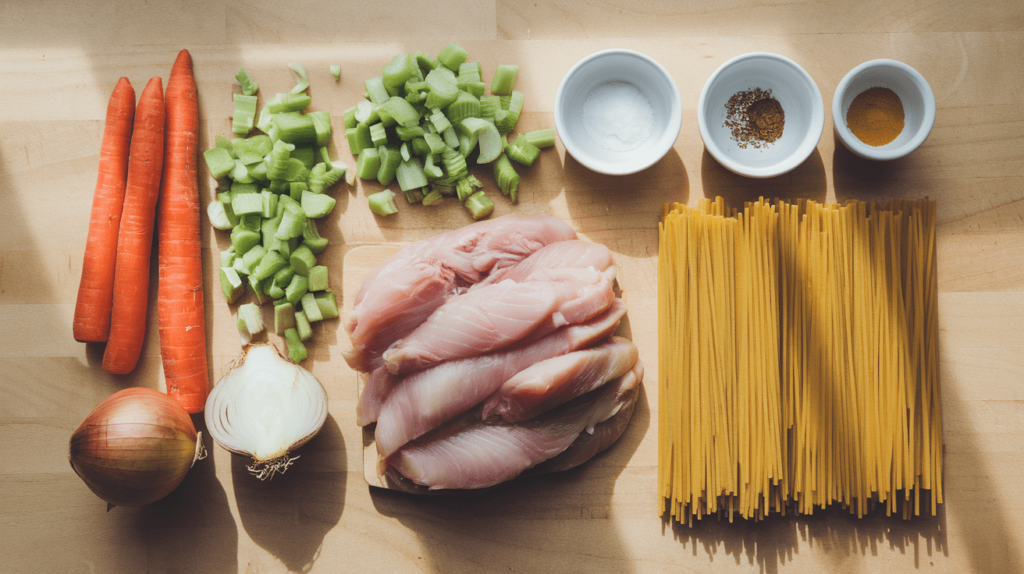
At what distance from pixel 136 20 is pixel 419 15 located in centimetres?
98

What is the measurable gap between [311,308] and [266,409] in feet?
1.13

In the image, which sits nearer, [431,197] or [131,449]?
[131,449]

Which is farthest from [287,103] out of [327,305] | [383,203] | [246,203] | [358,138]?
[327,305]

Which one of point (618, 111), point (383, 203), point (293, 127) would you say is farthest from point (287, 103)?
point (618, 111)

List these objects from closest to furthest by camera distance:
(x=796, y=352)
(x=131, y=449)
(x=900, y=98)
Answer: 1. (x=131, y=449)
2. (x=796, y=352)
3. (x=900, y=98)

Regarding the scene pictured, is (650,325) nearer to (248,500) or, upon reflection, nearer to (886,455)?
(886,455)

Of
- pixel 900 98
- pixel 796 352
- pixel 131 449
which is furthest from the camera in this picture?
pixel 900 98

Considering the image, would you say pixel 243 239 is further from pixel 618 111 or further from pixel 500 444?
pixel 618 111

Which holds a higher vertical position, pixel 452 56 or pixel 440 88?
pixel 452 56

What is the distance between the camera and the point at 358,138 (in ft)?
5.90

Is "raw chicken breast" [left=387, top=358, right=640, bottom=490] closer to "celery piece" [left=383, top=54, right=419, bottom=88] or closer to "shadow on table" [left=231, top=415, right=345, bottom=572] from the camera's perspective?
"shadow on table" [left=231, top=415, right=345, bottom=572]

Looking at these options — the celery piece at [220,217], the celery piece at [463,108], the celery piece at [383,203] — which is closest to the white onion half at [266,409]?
the celery piece at [220,217]

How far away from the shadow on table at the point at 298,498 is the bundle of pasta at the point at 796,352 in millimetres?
1077

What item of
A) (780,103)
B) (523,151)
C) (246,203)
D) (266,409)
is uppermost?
(780,103)
